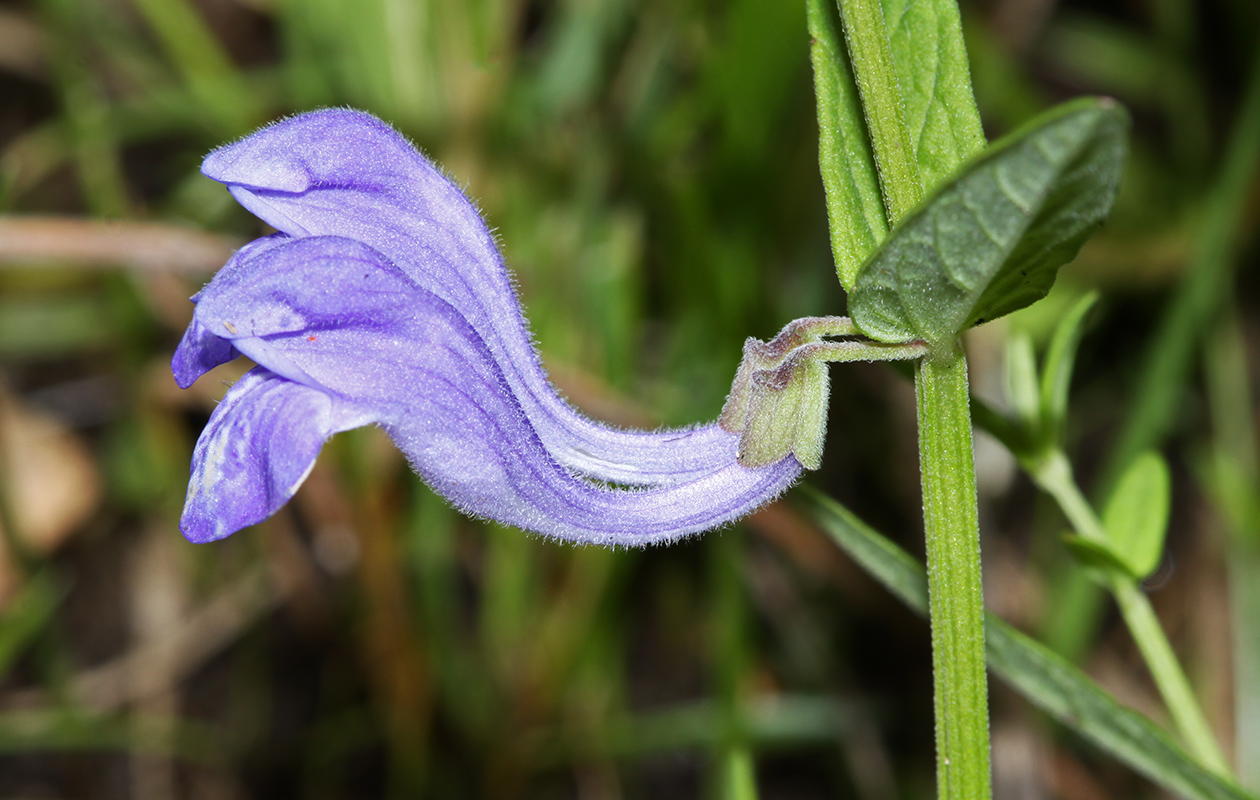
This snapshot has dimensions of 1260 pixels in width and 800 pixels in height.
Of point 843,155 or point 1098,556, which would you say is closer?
point 843,155

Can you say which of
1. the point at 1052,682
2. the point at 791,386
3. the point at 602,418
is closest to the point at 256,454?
the point at 791,386

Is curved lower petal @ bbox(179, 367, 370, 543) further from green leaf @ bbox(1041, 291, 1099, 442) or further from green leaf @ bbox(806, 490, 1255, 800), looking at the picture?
green leaf @ bbox(1041, 291, 1099, 442)

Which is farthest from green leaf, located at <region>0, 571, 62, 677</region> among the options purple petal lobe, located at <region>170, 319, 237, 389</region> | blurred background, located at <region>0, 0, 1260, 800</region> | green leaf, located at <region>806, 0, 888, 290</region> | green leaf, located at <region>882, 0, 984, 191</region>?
green leaf, located at <region>882, 0, 984, 191</region>

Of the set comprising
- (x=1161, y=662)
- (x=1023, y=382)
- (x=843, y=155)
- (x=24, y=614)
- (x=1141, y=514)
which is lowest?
(x=24, y=614)

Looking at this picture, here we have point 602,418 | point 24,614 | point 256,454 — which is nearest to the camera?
point 256,454

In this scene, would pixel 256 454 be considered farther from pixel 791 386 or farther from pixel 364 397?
pixel 791 386

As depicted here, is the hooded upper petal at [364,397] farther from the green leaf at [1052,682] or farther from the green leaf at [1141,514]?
the green leaf at [1141,514]

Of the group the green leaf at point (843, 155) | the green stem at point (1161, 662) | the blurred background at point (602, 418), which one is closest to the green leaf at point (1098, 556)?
the green stem at point (1161, 662)

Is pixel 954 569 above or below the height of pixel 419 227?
below
